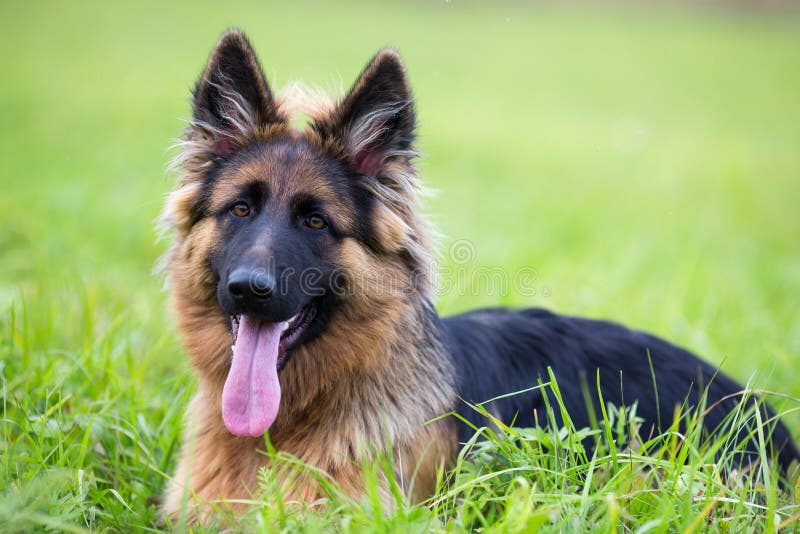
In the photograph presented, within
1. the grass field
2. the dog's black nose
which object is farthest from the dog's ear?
the dog's black nose

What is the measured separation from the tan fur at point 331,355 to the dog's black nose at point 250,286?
496 millimetres

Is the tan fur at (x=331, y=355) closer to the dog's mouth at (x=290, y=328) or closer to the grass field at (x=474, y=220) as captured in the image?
the dog's mouth at (x=290, y=328)

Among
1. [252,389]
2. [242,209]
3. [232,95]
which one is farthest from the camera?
[232,95]

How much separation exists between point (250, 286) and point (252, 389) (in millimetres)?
570

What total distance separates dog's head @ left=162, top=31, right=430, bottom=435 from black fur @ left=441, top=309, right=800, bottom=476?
0.64m

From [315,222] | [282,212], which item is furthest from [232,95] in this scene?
[315,222]

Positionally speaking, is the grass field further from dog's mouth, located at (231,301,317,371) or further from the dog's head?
dog's mouth, located at (231,301,317,371)

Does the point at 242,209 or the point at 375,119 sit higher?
→ the point at 375,119

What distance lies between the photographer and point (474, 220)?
10.8 meters

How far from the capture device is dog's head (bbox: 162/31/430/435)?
3.56m

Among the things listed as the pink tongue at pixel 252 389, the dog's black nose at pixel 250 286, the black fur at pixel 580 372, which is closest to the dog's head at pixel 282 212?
the pink tongue at pixel 252 389

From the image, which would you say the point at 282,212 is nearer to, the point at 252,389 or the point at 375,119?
the point at 375,119

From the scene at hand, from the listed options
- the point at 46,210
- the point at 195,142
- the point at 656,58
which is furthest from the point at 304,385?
the point at 656,58

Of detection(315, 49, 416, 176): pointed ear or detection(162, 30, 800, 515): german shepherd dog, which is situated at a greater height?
detection(315, 49, 416, 176): pointed ear
